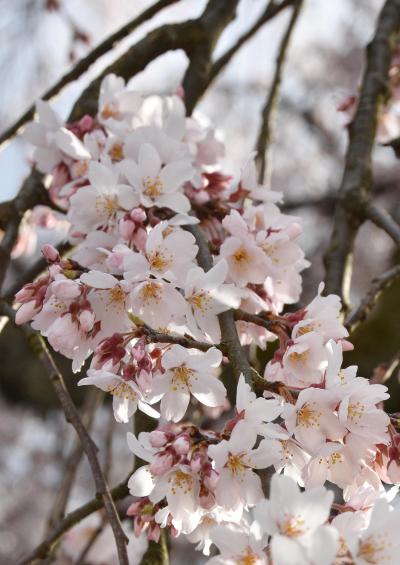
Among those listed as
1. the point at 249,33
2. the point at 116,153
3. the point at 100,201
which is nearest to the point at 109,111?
the point at 116,153

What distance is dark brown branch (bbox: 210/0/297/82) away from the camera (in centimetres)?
218

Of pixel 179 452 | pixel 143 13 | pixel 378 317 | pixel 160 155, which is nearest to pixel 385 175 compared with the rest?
pixel 378 317

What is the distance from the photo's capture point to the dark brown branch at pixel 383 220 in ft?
4.64

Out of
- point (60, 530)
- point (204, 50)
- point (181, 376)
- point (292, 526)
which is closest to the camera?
point (292, 526)

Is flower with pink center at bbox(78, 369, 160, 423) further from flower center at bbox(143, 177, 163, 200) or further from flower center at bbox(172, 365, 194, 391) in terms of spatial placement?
flower center at bbox(143, 177, 163, 200)

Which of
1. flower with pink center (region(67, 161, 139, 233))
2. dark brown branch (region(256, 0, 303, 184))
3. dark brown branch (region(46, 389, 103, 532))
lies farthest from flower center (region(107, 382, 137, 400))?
dark brown branch (region(256, 0, 303, 184))

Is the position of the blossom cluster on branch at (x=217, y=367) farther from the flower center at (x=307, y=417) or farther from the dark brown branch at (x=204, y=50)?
the dark brown branch at (x=204, y=50)

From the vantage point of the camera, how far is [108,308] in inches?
40.6

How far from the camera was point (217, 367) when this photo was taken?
1.05 metres

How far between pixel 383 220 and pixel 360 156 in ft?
1.03

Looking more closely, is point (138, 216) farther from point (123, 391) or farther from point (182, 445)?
point (182, 445)

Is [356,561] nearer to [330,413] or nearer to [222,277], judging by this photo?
[330,413]

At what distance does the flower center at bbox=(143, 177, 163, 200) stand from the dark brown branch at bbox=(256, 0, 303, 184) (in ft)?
2.70

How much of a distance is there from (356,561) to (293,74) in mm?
8284
